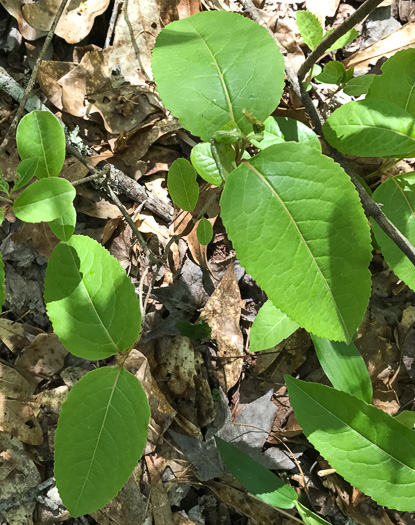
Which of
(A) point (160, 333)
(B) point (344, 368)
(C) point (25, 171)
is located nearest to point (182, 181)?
(C) point (25, 171)

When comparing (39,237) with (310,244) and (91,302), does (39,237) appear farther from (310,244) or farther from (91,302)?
(310,244)

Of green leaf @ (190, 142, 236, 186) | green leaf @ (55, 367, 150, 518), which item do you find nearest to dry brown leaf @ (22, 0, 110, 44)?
green leaf @ (190, 142, 236, 186)

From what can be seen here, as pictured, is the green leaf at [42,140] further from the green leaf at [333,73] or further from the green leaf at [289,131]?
the green leaf at [333,73]

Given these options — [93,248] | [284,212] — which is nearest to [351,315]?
[284,212]

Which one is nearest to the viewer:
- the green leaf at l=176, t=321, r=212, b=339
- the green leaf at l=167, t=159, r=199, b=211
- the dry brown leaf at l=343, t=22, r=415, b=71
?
the green leaf at l=167, t=159, r=199, b=211

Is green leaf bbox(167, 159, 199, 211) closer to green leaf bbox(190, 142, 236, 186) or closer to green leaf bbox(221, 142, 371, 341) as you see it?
green leaf bbox(190, 142, 236, 186)

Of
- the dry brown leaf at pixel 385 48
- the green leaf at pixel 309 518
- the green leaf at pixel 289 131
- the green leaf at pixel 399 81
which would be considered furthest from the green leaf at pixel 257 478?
the dry brown leaf at pixel 385 48
